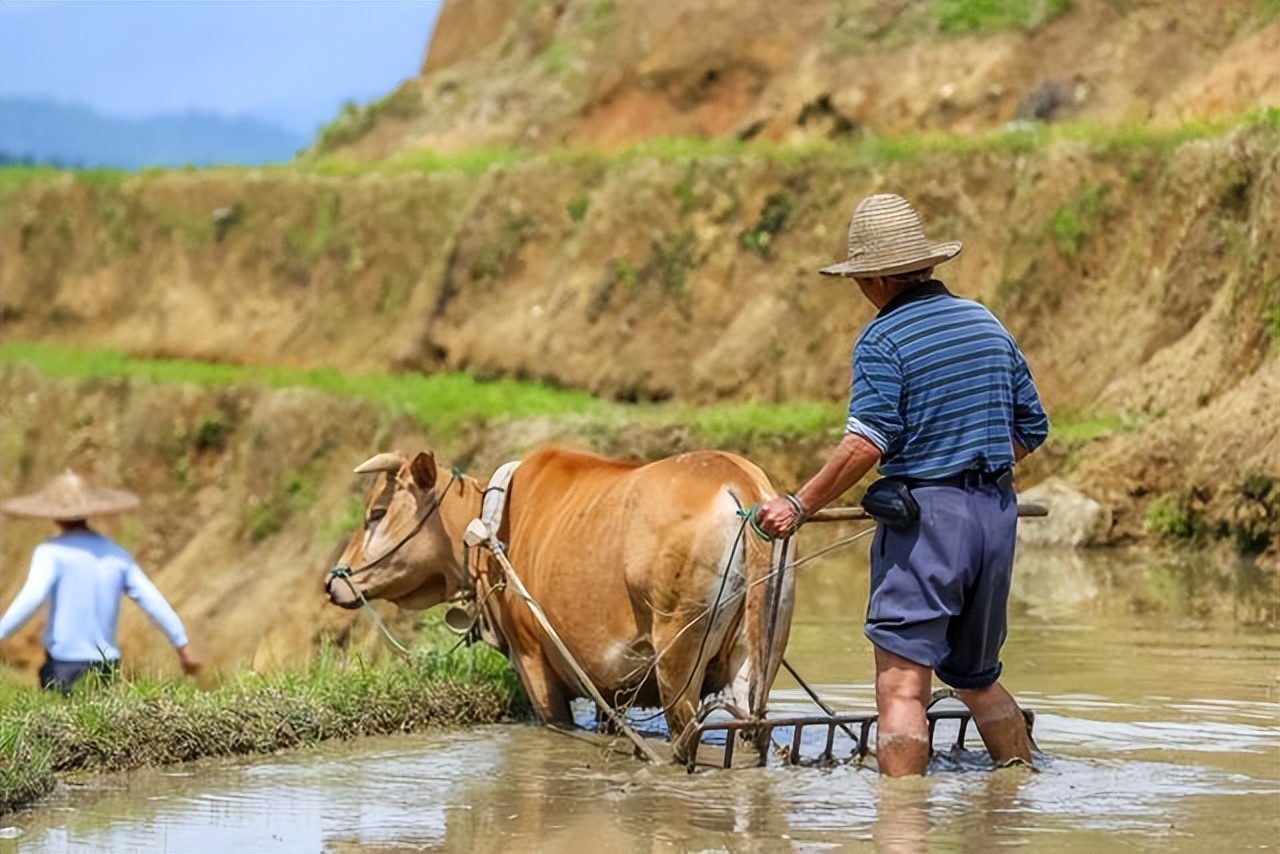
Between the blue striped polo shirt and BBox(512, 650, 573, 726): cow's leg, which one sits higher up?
the blue striped polo shirt

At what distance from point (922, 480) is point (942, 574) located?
14.3 inches

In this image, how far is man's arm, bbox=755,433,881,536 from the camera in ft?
27.1

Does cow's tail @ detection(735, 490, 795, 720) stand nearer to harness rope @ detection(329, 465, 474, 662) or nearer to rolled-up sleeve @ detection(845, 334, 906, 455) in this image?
rolled-up sleeve @ detection(845, 334, 906, 455)

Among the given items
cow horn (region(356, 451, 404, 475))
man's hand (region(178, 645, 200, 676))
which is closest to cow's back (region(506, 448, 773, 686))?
cow horn (region(356, 451, 404, 475))

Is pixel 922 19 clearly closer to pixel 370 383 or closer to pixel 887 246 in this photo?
pixel 370 383

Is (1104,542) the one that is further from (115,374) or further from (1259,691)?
(115,374)

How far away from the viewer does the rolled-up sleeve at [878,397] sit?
8328mm

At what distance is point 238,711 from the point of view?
10.2m

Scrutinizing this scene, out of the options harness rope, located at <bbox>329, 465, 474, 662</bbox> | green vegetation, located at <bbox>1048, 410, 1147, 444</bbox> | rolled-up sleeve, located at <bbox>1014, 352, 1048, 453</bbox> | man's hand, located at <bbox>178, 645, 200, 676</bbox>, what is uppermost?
green vegetation, located at <bbox>1048, 410, 1147, 444</bbox>

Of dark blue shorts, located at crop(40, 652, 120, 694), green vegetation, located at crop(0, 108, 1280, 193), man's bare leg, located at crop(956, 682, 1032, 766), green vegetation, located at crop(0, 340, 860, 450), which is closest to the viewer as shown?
man's bare leg, located at crop(956, 682, 1032, 766)

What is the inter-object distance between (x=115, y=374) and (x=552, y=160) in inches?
327

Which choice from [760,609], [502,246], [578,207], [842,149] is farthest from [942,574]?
[502,246]

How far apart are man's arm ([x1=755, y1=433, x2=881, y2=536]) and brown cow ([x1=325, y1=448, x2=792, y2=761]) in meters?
0.99

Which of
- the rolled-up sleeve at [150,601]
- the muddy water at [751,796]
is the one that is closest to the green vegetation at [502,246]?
the muddy water at [751,796]
